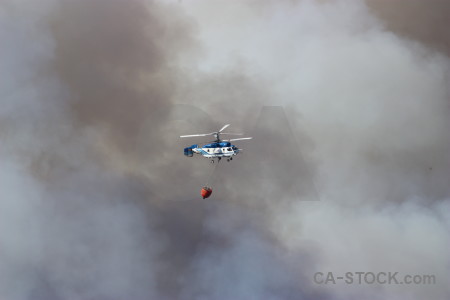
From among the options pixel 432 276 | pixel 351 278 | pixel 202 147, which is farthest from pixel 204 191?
pixel 432 276

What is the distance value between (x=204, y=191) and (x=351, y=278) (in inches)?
1538

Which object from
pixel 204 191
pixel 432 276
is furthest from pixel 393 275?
pixel 204 191

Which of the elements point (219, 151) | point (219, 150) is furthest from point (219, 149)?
point (219, 151)

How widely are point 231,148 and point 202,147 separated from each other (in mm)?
4064

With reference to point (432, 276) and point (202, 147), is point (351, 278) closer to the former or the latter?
point (432, 276)

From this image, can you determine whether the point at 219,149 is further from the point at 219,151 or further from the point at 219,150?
the point at 219,151

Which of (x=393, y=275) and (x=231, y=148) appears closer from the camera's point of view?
(x=231, y=148)

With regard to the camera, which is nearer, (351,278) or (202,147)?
(202,147)

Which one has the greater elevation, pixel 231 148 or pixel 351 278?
pixel 351 278

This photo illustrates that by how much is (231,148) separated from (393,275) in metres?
45.9

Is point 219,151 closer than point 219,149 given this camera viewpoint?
No

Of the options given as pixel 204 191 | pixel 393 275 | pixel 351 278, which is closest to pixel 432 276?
pixel 393 275

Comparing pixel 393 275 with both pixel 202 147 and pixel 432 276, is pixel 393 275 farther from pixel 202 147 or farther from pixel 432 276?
pixel 202 147

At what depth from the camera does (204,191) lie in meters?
70.9
